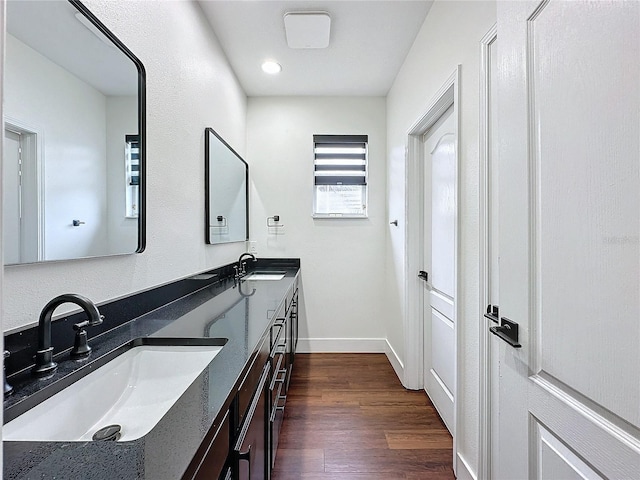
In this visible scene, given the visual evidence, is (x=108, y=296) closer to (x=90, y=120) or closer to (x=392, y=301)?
(x=90, y=120)

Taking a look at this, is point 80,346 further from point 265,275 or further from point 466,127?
point 265,275

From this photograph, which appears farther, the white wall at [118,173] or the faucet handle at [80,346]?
the white wall at [118,173]

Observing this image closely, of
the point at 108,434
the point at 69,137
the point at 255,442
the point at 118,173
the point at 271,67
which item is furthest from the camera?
the point at 271,67

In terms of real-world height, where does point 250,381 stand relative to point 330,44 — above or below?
below

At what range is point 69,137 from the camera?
100 cm

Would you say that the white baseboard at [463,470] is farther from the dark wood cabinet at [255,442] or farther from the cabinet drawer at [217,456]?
the cabinet drawer at [217,456]

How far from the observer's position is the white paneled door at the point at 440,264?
2010 mm

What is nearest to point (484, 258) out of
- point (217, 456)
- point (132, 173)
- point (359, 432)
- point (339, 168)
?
point (217, 456)

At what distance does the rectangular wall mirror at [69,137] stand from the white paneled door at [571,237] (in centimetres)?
130

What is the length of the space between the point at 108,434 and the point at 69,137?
0.86m

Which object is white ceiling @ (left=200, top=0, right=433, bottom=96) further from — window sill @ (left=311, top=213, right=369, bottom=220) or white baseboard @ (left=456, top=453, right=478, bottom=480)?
white baseboard @ (left=456, top=453, right=478, bottom=480)

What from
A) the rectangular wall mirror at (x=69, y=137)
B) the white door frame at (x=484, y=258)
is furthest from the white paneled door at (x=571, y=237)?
the rectangular wall mirror at (x=69, y=137)

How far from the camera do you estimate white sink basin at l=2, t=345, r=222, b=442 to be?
2.39ft

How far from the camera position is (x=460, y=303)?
5.39 ft
